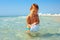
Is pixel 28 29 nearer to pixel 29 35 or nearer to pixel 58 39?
pixel 29 35

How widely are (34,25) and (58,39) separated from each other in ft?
2.22

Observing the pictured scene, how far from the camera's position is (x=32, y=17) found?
4504mm

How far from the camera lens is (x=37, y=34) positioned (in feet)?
14.7

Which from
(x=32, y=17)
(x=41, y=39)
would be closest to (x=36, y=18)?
(x=32, y=17)

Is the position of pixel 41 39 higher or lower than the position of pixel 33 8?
lower

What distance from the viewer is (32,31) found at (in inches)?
172

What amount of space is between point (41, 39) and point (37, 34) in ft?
1.56

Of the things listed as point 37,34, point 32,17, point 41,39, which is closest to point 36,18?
point 32,17

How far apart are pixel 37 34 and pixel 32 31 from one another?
176 mm

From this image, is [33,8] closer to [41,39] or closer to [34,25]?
[34,25]

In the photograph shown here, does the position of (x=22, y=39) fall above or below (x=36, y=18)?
below

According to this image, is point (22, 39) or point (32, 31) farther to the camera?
point (32, 31)

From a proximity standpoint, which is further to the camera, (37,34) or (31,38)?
(37,34)

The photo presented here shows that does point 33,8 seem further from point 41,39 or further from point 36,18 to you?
point 41,39
